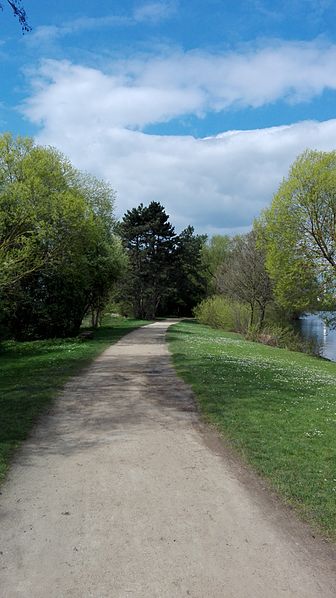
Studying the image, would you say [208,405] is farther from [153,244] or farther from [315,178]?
[153,244]

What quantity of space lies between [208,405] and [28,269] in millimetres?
11528

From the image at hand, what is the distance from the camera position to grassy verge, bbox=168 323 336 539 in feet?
16.7

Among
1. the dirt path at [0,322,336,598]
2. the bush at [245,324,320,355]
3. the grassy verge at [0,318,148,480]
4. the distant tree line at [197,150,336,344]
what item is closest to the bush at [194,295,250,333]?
the bush at [245,324,320,355]

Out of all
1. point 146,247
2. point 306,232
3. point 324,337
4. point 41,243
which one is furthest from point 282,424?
point 146,247

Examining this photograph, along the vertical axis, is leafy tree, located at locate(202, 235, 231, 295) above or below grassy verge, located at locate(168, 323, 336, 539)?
above

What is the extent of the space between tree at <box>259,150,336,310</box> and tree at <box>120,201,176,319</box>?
29338mm

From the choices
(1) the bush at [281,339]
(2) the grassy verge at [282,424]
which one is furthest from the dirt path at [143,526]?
(1) the bush at [281,339]

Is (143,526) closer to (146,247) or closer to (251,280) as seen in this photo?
(251,280)

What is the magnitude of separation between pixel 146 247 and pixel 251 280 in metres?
21.8

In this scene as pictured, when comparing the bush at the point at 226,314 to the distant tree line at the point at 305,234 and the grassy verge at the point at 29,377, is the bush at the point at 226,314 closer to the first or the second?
the distant tree line at the point at 305,234

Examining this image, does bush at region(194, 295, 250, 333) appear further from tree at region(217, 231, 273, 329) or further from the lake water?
the lake water

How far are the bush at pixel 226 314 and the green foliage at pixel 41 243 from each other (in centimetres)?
1491

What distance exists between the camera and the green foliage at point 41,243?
17484 mm

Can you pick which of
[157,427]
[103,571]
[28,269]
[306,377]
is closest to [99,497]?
[103,571]
